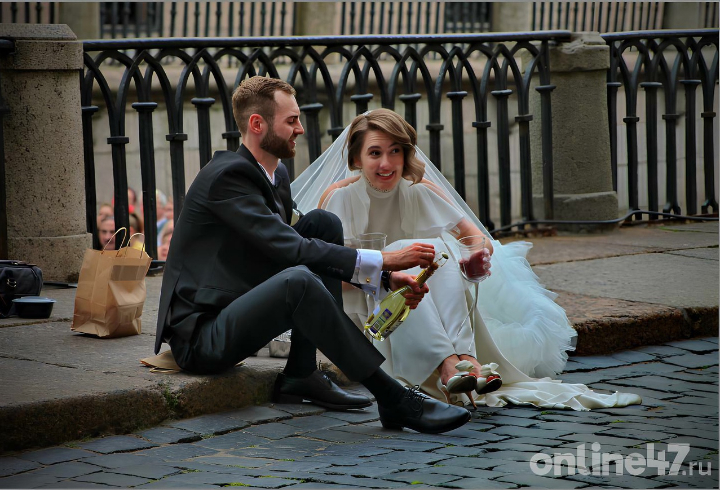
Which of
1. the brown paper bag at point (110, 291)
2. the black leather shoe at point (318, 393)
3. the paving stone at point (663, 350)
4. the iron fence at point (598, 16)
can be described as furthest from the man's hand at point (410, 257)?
the iron fence at point (598, 16)

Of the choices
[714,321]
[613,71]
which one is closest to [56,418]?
[714,321]

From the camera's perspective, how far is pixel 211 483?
10.4ft

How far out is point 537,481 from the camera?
3.13 meters

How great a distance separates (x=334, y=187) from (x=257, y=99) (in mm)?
741

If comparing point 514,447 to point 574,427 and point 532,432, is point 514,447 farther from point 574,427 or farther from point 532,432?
point 574,427

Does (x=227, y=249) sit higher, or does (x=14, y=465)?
(x=227, y=249)

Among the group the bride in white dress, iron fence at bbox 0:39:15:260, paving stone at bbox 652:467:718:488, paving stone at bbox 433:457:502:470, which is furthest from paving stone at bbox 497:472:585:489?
iron fence at bbox 0:39:15:260

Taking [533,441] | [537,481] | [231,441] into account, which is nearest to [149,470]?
[231,441]

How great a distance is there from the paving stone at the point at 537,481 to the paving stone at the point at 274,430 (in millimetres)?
942

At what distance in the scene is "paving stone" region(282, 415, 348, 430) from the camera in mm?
3933

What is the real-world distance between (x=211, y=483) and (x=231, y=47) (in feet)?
13.8

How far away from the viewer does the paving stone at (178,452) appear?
347cm

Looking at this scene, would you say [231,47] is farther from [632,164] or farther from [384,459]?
[384,459]

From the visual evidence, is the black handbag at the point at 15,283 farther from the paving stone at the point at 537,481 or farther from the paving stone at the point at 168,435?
the paving stone at the point at 537,481
